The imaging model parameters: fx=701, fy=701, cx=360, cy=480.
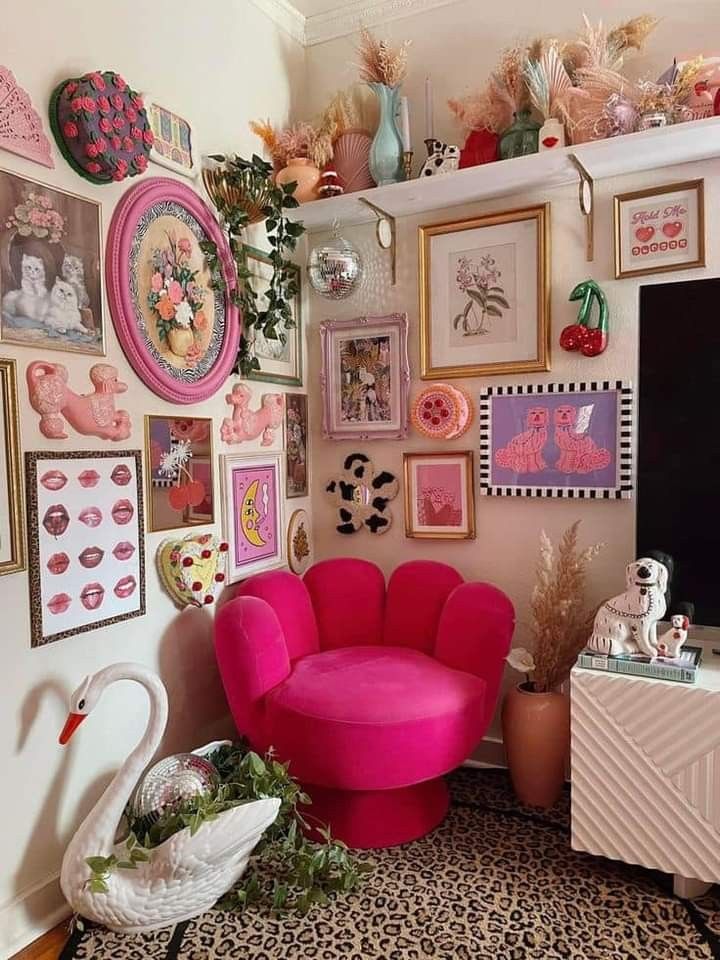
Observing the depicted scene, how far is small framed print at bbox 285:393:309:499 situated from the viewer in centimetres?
262

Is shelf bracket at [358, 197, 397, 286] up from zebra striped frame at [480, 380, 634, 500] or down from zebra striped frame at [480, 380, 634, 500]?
up

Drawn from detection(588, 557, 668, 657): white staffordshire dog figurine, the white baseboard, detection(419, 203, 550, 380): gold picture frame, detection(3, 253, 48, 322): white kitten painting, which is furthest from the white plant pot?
the white baseboard

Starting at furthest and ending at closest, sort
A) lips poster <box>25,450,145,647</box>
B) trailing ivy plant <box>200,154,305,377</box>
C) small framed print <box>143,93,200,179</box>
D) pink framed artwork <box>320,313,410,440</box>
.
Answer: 1. pink framed artwork <box>320,313,410,440</box>
2. trailing ivy plant <box>200,154,305,377</box>
3. small framed print <box>143,93,200,179</box>
4. lips poster <box>25,450,145,647</box>

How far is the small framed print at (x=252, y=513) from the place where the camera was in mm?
2309

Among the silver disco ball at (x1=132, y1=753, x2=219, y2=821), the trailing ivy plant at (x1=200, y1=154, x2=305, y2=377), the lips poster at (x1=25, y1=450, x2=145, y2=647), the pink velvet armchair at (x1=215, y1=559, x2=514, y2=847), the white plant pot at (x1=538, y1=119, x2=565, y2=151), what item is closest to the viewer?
the lips poster at (x1=25, y1=450, x2=145, y2=647)

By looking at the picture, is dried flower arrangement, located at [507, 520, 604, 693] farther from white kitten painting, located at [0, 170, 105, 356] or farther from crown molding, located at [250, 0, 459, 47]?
crown molding, located at [250, 0, 459, 47]

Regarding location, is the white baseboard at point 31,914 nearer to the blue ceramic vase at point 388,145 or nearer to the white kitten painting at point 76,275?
the white kitten painting at point 76,275

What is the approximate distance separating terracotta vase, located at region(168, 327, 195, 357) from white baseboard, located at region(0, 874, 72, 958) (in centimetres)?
141

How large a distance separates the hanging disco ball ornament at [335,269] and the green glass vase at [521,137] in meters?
0.61

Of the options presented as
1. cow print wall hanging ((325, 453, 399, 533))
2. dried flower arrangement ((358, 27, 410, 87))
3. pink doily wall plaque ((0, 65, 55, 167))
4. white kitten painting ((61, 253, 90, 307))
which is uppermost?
dried flower arrangement ((358, 27, 410, 87))

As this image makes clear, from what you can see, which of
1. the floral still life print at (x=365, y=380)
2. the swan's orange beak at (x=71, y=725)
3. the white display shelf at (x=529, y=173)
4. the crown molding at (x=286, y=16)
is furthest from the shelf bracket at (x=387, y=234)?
the swan's orange beak at (x=71, y=725)

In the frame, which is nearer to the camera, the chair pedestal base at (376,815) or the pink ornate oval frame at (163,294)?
the pink ornate oval frame at (163,294)

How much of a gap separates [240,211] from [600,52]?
1175 mm

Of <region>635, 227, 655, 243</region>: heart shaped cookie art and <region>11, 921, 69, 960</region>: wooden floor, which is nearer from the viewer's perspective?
<region>11, 921, 69, 960</region>: wooden floor
